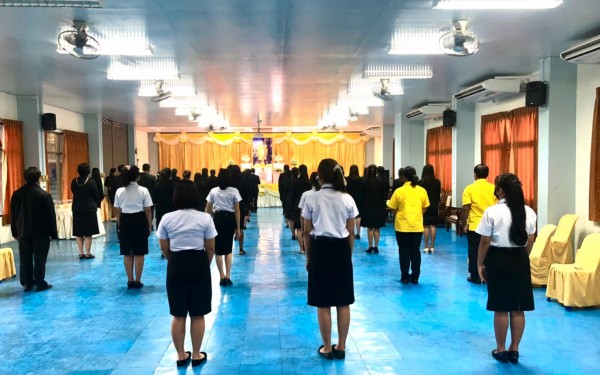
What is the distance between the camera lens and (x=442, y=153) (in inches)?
517

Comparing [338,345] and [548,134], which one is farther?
[548,134]

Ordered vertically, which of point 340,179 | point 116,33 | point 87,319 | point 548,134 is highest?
point 116,33

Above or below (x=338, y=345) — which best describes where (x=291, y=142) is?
above

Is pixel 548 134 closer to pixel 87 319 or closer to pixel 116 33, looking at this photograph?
pixel 116 33

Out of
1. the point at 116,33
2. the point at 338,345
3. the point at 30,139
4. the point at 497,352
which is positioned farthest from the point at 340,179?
the point at 30,139

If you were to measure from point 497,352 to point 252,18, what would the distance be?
11.6ft

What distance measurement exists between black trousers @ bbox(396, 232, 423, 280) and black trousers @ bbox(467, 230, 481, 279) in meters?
0.59

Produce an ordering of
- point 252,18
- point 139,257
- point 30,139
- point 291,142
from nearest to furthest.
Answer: point 252,18 → point 139,257 → point 30,139 → point 291,142

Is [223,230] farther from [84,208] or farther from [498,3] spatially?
[498,3]

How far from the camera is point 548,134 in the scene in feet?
22.7

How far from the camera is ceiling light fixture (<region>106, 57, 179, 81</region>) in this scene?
6.81 metres

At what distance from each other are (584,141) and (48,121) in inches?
372

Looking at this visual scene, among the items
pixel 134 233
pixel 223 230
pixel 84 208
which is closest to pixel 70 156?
pixel 84 208

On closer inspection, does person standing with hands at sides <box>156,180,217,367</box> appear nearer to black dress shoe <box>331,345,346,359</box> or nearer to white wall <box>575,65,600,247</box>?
black dress shoe <box>331,345,346,359</box>
